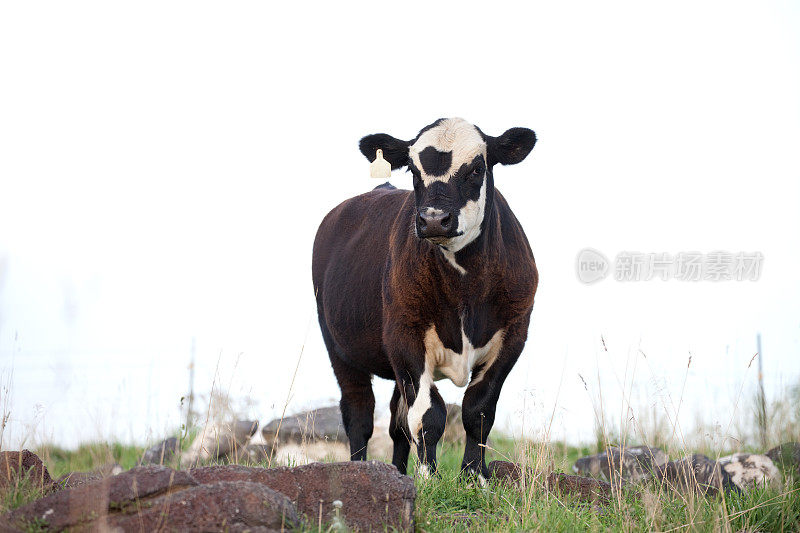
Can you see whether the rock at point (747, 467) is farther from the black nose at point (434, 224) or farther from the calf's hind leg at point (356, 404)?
the black nose at point (434, 224)

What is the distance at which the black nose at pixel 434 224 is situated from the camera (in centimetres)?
575

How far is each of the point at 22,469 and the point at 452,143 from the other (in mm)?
3744

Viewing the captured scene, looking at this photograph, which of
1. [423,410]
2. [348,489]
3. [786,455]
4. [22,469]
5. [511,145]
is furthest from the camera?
[786,455]

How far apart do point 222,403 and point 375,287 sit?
1645mm

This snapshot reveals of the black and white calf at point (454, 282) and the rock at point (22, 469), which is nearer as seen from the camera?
the rock at point (22, 469)

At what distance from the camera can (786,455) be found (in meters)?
7.88

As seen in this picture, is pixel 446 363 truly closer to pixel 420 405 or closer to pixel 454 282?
pixel 420 405

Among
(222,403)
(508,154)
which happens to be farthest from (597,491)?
(222,403)

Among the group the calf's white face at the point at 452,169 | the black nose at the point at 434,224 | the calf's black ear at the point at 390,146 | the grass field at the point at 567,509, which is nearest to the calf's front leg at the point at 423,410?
the grass field at the point at 567,509


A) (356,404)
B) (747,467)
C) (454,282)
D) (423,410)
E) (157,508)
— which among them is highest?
(454,282)

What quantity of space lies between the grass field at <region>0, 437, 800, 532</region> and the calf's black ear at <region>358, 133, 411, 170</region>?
2645mm

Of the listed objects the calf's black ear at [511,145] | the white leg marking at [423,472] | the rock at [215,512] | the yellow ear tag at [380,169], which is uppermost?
the calf's black ear at [511,145]

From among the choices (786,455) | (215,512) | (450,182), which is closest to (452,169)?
(450,182)

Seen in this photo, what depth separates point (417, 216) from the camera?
605 centimetres
